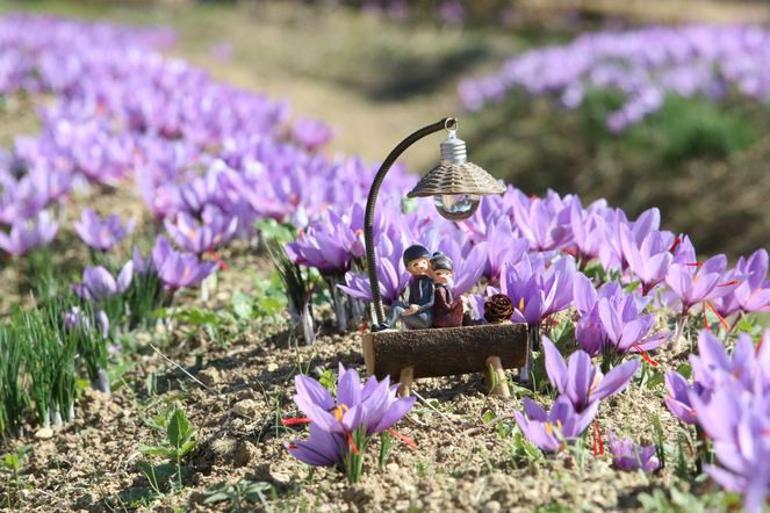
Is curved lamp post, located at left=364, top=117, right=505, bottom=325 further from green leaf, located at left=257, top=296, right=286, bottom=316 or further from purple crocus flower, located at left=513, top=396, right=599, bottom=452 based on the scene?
green leaf, located at left=257, top=296, right=286, bottom=316

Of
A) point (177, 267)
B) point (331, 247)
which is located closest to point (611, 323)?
point (331, 247)

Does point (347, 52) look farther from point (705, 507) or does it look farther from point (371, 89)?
point (705, 507)

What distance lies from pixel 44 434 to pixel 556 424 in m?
1.57

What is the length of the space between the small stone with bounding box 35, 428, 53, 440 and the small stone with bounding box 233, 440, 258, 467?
0.79 metres

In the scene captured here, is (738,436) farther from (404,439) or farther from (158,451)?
(158,451)

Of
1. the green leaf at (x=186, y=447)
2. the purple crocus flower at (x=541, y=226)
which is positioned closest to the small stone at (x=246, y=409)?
the green leaf at (x=186, y=447)

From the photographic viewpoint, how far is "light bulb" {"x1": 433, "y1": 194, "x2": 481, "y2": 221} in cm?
242

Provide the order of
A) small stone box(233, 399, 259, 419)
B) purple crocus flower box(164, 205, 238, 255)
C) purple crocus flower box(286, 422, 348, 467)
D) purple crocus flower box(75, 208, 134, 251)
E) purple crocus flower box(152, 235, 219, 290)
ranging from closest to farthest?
purple crocus flower box(286, 422, 348, 467), small stone box(233, 399, 259, 419), purple crocus flower box(152, 235, 219, 290), purple crocus flower box(164, 205, 238, 255), purple crocus flower box(75, 208, 134, 251)

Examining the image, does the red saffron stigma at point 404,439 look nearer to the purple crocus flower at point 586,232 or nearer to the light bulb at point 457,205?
the light bulb at point 457,205

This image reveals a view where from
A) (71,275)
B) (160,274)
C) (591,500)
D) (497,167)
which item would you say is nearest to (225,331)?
(160,274)

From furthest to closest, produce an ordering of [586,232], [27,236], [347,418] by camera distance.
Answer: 1. [27,236]
2. [586,232]
3. [347,418]

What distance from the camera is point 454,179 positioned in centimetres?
235

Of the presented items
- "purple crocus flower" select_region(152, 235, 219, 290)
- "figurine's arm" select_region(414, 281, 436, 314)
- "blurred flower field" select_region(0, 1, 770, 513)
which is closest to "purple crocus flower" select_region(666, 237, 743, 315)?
"blurred flower field" select_region(0, 1, 770, 513)

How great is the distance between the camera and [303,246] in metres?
2.82
